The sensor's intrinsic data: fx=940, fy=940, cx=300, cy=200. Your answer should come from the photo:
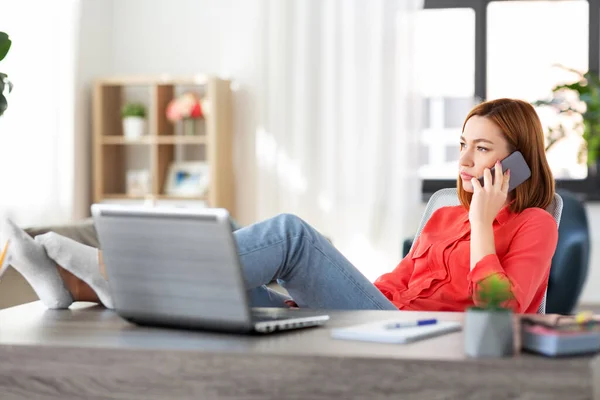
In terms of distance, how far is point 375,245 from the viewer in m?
5.76

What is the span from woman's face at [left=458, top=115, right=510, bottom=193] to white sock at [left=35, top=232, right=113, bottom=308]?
2.77 ft

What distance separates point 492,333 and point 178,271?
513 mm

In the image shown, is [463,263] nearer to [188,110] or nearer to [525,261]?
[525,261]

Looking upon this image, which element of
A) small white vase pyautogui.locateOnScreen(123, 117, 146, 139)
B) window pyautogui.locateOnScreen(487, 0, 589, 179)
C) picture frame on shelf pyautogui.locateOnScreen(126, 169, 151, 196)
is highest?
window pyautogui.locateOnScreen(487, 0, 589, 179)

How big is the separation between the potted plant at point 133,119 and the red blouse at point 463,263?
357 centimetres

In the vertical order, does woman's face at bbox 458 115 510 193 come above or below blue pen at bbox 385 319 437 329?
above

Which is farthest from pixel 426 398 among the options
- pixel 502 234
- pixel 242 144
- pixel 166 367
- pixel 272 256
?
pixel 242 144

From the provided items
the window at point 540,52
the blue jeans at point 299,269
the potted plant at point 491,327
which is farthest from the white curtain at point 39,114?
the potted plant at point 491,327

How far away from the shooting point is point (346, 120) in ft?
18.9

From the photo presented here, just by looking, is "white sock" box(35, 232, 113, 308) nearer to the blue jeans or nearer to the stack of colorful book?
the blue jeans

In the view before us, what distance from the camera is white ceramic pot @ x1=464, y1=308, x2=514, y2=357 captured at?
1256 mm

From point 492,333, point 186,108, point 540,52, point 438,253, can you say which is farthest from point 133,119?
point 492,333

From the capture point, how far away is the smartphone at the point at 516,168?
2.11 meters

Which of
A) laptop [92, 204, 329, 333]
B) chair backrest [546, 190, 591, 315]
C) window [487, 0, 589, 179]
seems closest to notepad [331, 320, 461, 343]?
laptop [92, 204, 329, 333]
